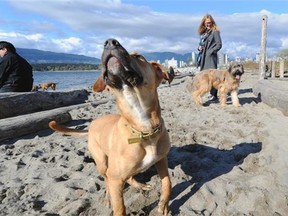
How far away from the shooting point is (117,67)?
2.86 meters

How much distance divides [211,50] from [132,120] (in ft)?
23.6

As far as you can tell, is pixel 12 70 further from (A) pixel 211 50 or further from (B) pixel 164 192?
(B) pixel 164 192

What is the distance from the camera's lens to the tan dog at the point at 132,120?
2.91 meters

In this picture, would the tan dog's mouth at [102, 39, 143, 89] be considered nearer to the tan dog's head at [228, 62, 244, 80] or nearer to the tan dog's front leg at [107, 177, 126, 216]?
the tan dog's front leg at [107, 177, 126, 216]

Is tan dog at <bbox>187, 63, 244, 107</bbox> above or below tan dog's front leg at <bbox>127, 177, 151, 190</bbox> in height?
above

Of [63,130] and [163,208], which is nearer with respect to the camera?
[163,208]

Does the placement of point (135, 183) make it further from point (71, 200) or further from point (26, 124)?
point (26, 124)

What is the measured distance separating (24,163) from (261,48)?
13.0m

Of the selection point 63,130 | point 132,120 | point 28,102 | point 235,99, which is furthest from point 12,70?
point 132,120

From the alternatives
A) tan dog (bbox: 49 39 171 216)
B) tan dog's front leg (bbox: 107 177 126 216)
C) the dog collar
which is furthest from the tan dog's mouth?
tan dog's front leg (bbox: 107 177 126 216)

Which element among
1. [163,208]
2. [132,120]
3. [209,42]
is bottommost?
[163,208]

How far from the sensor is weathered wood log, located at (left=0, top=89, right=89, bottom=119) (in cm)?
787

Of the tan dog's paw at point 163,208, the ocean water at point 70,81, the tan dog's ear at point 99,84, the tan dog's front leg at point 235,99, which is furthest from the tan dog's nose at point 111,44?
the ocean water at point 70,81

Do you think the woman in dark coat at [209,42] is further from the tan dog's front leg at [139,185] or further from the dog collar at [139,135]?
the dog collar at [139,135]
